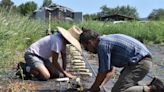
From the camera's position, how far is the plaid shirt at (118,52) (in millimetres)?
5819

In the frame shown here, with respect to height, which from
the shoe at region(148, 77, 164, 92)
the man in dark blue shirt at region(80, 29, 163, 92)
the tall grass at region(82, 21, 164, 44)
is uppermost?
the man in dark blue shirt at region(80, 29, 163, 92)

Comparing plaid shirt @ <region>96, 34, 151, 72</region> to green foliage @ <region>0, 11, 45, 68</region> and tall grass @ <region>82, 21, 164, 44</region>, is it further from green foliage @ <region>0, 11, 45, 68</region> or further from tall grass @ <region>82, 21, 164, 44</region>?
tall grass @ <region>82, 21, 164, 44</region>

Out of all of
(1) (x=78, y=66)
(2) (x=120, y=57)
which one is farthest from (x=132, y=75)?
(1) (x=78, y=66)

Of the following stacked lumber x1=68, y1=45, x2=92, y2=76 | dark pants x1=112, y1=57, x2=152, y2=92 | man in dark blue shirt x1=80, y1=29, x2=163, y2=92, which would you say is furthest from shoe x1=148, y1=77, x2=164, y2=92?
stacked lumber x1=68, y1=45, x2=92, y2=76

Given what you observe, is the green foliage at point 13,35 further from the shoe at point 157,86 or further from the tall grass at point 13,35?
the shoe at point 157,86

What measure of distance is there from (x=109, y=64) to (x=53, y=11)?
51.4 metres

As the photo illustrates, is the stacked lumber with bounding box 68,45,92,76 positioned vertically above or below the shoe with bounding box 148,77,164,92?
below

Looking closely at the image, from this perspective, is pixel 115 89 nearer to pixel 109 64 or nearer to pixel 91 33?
pixel 109 64

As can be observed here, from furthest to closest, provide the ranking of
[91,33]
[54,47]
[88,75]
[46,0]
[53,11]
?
[46,0] → [53,11] → [88,75] → [54,47] → [91,33]

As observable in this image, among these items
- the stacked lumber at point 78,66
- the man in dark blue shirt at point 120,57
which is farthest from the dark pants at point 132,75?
the stacked lumber at point 78,66

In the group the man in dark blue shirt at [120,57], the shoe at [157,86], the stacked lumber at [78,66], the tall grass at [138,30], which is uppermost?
the man in dark blue shirt at [120,57]

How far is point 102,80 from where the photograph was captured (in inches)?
239

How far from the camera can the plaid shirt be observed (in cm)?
582

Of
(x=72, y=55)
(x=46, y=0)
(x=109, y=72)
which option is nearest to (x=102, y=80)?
(x=109, y=72)
